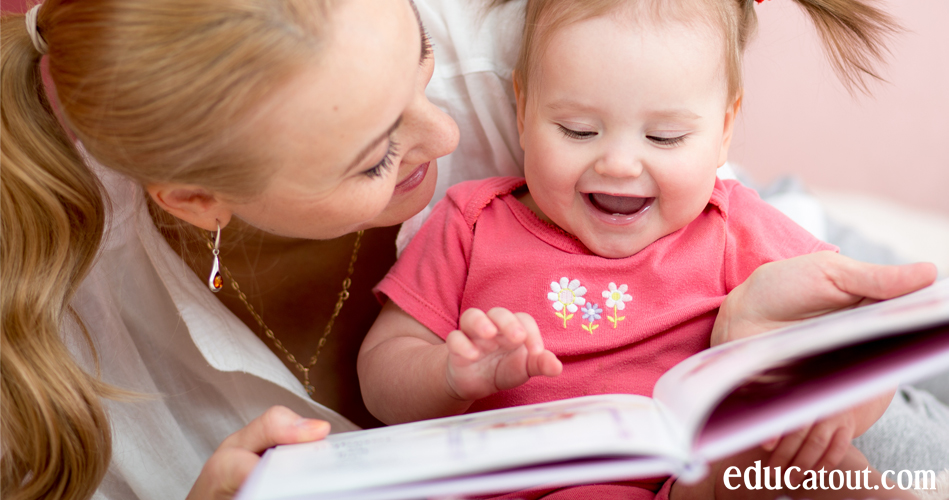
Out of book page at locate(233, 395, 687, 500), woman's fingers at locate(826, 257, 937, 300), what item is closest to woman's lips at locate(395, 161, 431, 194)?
book page at locate(233, 395, 687, 500)

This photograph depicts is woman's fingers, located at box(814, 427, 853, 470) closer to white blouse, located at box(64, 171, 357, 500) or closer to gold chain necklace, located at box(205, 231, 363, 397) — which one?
white blouse, located at box(64, 171, 357, 500)

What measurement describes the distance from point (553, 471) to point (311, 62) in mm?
474

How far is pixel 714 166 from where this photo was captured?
981 mm

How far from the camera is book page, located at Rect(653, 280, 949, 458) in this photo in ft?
1.90

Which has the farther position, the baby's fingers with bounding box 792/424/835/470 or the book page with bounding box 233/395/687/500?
the baby's fingers with bounding box 792/424/835/470

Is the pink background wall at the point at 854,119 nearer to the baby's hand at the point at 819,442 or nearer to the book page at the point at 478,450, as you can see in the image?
the baby's hand at the point at 819,442

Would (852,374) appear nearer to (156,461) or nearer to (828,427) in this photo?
(828,427)

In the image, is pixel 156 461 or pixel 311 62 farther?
pixel 156 461

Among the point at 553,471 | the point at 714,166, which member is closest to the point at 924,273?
the point at 714,166

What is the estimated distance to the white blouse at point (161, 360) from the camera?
105 cm

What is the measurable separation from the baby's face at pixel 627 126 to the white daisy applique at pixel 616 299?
5cm

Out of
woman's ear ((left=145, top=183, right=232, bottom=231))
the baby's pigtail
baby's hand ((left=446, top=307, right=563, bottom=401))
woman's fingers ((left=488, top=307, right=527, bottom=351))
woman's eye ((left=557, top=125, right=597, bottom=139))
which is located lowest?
baby's hand ((left=446, top=307, right=563, bottom=401))

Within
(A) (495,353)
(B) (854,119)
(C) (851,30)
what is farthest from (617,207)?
(B) (854,119)

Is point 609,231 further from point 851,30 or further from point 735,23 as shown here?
point 851,30
